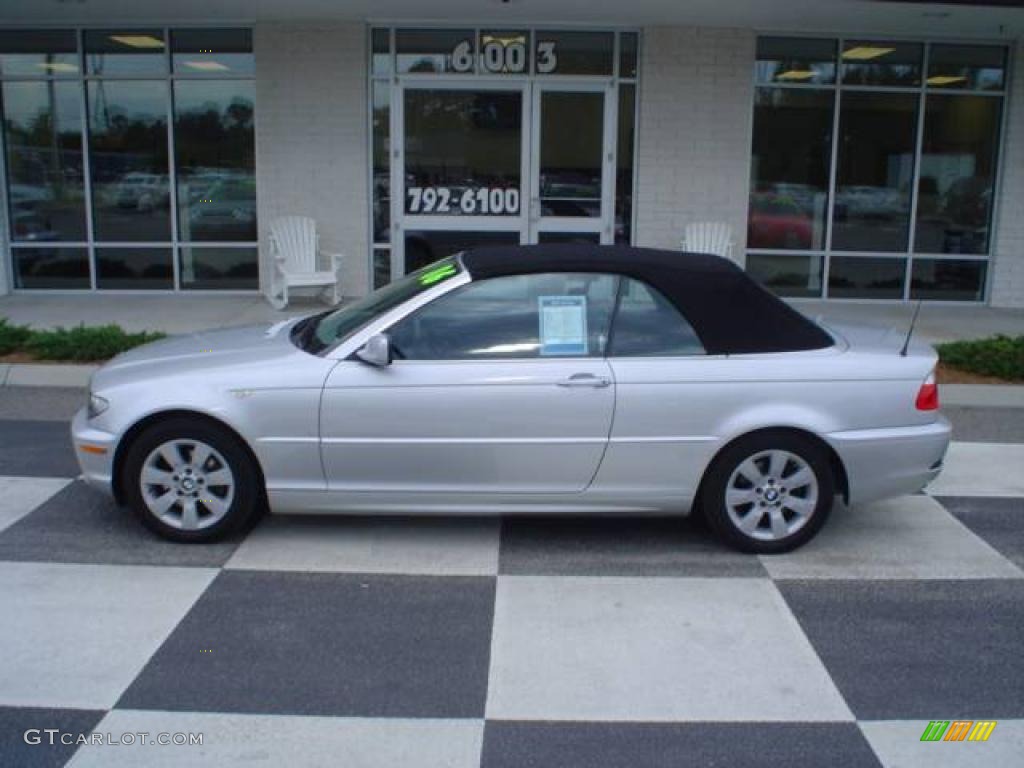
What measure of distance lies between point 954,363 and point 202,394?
726 cm

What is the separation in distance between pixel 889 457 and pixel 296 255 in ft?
31.0

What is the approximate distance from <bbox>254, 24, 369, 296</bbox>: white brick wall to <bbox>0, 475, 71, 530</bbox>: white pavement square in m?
7.39

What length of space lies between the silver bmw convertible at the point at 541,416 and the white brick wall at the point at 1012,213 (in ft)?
31.7

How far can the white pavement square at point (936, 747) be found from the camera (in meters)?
3.72

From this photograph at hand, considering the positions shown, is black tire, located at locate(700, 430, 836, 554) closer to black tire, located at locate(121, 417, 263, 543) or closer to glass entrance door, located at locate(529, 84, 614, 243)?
black tire, located at locate(121, 417, 263, 543)

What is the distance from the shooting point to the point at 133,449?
215 inches

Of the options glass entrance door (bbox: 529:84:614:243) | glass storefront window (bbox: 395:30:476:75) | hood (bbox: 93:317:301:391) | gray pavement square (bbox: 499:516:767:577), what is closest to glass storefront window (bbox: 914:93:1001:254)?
glass entrance door (bbox: 529:84:614:243)

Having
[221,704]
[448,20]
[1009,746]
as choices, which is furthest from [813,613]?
[448,20]

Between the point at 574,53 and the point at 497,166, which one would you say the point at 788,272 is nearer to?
the point at 574,53

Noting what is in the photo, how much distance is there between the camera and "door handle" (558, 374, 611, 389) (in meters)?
5.35

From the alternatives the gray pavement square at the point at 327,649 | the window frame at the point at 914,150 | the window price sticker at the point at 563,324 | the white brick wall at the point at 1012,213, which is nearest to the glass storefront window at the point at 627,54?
the window frame at the point at 914,150

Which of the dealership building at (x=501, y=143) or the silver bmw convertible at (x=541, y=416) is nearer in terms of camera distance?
the silver bmw convertible at (x=541, y=416)

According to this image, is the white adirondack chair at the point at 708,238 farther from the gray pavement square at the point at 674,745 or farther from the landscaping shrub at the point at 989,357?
the gray pavement square at the point at 674,745

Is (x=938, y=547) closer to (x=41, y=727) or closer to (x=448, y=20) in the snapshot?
(x=41, y=727)
